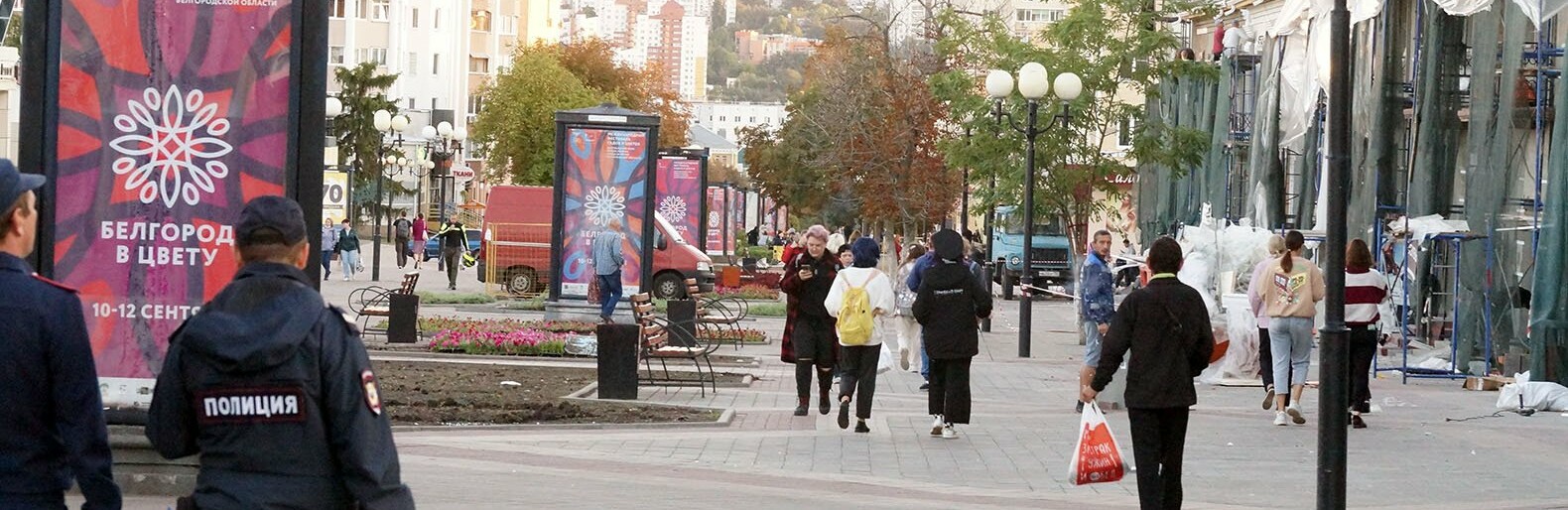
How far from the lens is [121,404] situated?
32.8ft

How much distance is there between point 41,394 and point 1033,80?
21570 millimetres

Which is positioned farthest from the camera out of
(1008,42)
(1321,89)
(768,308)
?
(768,308)

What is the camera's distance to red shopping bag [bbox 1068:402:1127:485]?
984 centimetres

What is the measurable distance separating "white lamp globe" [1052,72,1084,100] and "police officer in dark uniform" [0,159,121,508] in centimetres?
2180

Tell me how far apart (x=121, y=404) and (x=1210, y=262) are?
17.0 m

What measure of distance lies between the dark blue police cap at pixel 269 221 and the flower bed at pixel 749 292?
3455 centimetres

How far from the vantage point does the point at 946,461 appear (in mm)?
13375

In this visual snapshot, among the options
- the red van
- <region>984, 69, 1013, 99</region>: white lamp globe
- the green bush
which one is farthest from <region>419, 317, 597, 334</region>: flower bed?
the red van

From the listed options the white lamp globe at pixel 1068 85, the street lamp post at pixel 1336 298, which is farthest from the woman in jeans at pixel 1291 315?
the white lamp globe at pixel 1068 85

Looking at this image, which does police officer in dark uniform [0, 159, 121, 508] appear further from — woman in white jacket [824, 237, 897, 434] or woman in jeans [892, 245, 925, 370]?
woman in jeans [892, 245, 925, 370]

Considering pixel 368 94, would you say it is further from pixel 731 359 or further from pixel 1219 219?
pixel 731 359

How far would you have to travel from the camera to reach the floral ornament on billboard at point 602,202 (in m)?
27.4

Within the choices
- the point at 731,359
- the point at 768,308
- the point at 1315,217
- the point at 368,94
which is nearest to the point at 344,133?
the point at 368,94

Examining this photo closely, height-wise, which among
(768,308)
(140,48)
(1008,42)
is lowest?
(768,308)
